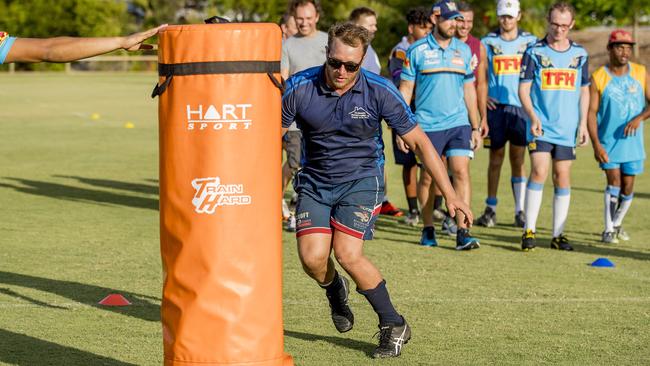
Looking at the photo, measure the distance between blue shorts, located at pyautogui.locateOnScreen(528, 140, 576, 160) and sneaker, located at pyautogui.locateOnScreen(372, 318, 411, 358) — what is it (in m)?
4.38

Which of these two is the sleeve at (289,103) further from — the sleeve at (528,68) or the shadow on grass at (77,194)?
the shadow on grass at (77,194)

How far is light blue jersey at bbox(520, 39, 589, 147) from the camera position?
11203 millimetres

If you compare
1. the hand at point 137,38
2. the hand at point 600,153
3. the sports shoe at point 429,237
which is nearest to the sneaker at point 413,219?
the sports shoe at point 429,237

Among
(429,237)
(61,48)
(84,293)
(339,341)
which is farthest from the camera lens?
(429,237)

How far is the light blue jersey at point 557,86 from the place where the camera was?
1120 cm

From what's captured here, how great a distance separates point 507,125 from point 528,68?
2.01 meters

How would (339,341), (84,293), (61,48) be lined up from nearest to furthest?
(61,48)
(339,341)
(84,293)

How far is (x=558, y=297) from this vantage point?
356 inches

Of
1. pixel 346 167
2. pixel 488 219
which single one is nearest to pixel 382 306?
pixel 346 167

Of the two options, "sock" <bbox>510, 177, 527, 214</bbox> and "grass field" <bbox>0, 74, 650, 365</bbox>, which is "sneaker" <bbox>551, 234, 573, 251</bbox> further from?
"sock" <bbox>510, 177, 527, 214</bbox>

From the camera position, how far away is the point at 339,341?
24.9 feet

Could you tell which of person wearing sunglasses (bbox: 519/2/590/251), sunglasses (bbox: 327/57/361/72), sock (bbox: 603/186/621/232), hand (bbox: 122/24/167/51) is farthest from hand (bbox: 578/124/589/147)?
hand (bbox: 122/24/167/51)

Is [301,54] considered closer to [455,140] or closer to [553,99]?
[455,140]

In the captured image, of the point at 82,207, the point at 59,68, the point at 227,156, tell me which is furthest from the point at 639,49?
the point at 227,156
